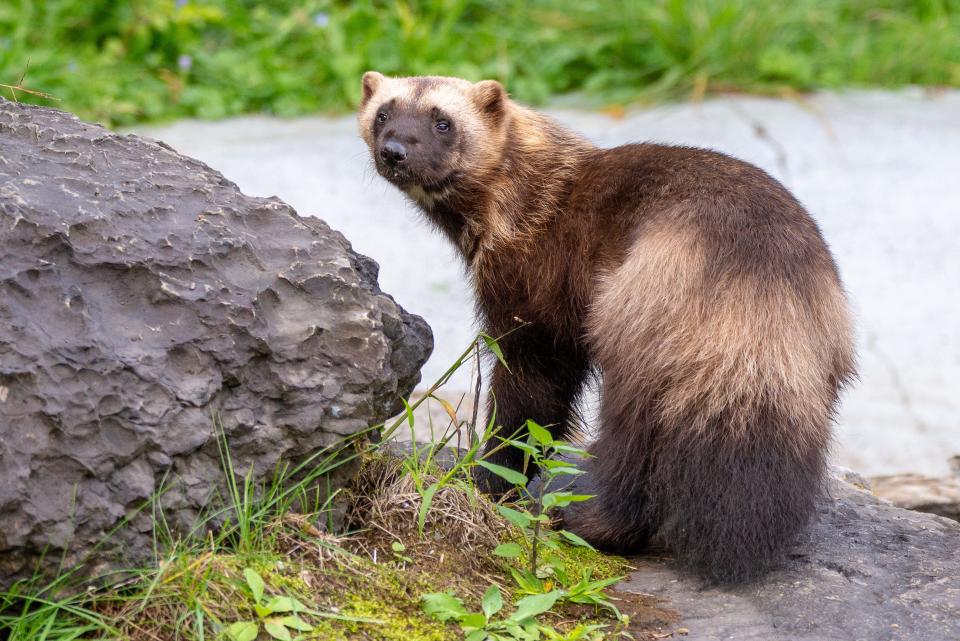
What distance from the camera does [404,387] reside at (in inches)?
146

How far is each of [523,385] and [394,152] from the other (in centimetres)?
95

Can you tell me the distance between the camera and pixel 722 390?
3.44m

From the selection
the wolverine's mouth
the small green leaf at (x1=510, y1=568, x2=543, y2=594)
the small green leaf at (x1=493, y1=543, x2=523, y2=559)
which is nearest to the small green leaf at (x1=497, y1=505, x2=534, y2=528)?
the small green leaf at (x1=493, y1=543, x2=523, y2=559)

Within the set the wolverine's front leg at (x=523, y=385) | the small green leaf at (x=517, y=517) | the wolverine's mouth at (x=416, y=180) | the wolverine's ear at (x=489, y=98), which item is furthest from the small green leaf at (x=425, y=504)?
the wolverine's ear at (x=489, y=98)

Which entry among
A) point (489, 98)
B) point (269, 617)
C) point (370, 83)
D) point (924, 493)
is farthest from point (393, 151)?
point (924, 493)

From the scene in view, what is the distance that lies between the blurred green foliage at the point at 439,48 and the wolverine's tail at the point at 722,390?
5692mm

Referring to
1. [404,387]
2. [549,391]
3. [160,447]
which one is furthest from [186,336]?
[549,391]

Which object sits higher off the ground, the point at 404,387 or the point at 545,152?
the point at 545,152

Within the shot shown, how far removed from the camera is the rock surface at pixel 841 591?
3.22 m

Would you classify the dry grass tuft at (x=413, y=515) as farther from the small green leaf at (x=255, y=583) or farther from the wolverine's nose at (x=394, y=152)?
the wolverine's nose at (x=394, y=152)

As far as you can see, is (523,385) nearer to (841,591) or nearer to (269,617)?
(841,591)

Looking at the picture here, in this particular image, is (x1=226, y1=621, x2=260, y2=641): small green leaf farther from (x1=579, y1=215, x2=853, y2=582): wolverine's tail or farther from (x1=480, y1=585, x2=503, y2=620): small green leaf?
(x1=579, y1=215, x2=853, y2=582): wolverine's tail

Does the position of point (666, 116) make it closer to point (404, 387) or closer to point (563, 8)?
point (563, 8)

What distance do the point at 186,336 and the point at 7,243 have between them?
477 mm
